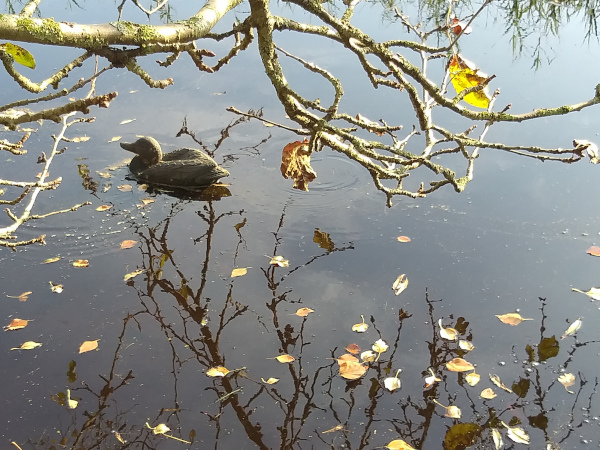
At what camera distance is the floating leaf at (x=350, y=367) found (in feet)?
8.52

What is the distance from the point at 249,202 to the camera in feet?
12.4

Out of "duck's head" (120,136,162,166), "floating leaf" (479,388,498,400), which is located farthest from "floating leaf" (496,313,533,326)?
"duck's head" (120,136,162,166)

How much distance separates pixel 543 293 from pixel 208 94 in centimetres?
318

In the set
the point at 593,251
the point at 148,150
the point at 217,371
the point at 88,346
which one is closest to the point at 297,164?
the point at 217,371

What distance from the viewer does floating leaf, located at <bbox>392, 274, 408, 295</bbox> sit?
3053 millimetres

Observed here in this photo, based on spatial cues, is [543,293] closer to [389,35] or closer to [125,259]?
[125,259]

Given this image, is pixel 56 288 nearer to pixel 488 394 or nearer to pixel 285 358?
pixel 285 358

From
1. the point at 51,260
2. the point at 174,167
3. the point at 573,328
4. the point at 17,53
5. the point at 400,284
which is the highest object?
the point at 17,53

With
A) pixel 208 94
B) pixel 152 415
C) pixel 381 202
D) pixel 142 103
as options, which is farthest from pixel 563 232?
pixel 142 103

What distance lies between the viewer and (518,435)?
2361 millimetres

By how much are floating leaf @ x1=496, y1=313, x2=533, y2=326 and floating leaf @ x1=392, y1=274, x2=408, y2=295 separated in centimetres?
45

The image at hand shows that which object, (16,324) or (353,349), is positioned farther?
Answer: (16,324)

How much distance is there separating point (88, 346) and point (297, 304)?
95 centimetres

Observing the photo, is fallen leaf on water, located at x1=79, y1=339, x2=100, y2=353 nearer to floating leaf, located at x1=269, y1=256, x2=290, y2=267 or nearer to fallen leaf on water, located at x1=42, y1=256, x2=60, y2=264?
fallen leaf on water, located at x1=42, y1=256, x2=60, y2=264
